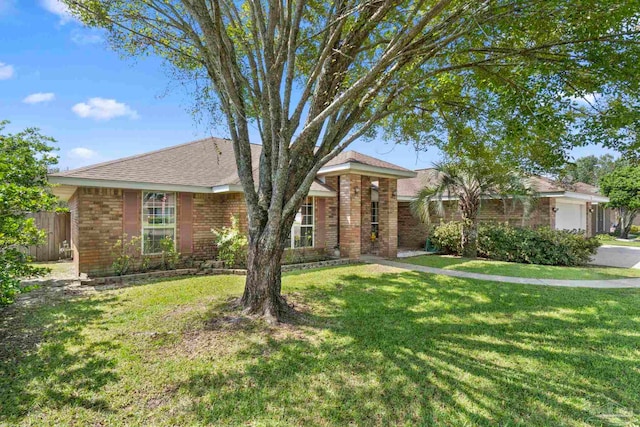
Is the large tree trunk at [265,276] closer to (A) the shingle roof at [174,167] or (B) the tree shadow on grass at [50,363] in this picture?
(B) the tree shadow on grass at [50,363]

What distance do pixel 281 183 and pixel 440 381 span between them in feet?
12.5

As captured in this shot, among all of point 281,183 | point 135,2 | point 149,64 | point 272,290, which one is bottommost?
point 272,290

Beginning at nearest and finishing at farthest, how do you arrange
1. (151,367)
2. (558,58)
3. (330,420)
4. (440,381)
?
1. (330,420)
2. (440,381)
3. (151,367)
4. (558,58)

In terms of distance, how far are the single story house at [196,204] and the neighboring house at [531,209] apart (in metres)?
0.13

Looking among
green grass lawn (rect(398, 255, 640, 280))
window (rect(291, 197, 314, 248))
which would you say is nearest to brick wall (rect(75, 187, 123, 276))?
window (rect(291, 197, 314, 248))

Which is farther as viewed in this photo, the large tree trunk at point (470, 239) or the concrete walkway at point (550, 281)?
the large tree trunk at point (470, 239)

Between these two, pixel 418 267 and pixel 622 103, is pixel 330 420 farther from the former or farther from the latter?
pixel 418 267

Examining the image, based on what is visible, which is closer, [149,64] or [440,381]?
[440,381]

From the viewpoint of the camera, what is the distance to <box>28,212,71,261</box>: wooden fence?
13.5 metres

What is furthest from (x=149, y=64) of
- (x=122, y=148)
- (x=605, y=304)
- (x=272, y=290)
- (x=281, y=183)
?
(x=605, y=304)

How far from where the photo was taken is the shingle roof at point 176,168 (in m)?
9.51

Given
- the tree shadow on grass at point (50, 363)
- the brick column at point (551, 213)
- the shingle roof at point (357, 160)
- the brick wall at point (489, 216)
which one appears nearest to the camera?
the tree shadow on grass at point (50, 363)

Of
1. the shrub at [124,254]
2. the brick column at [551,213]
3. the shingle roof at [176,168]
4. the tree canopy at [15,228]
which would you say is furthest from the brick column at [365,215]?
the tree canopy at [15,228]

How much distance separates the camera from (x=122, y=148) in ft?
47.3
